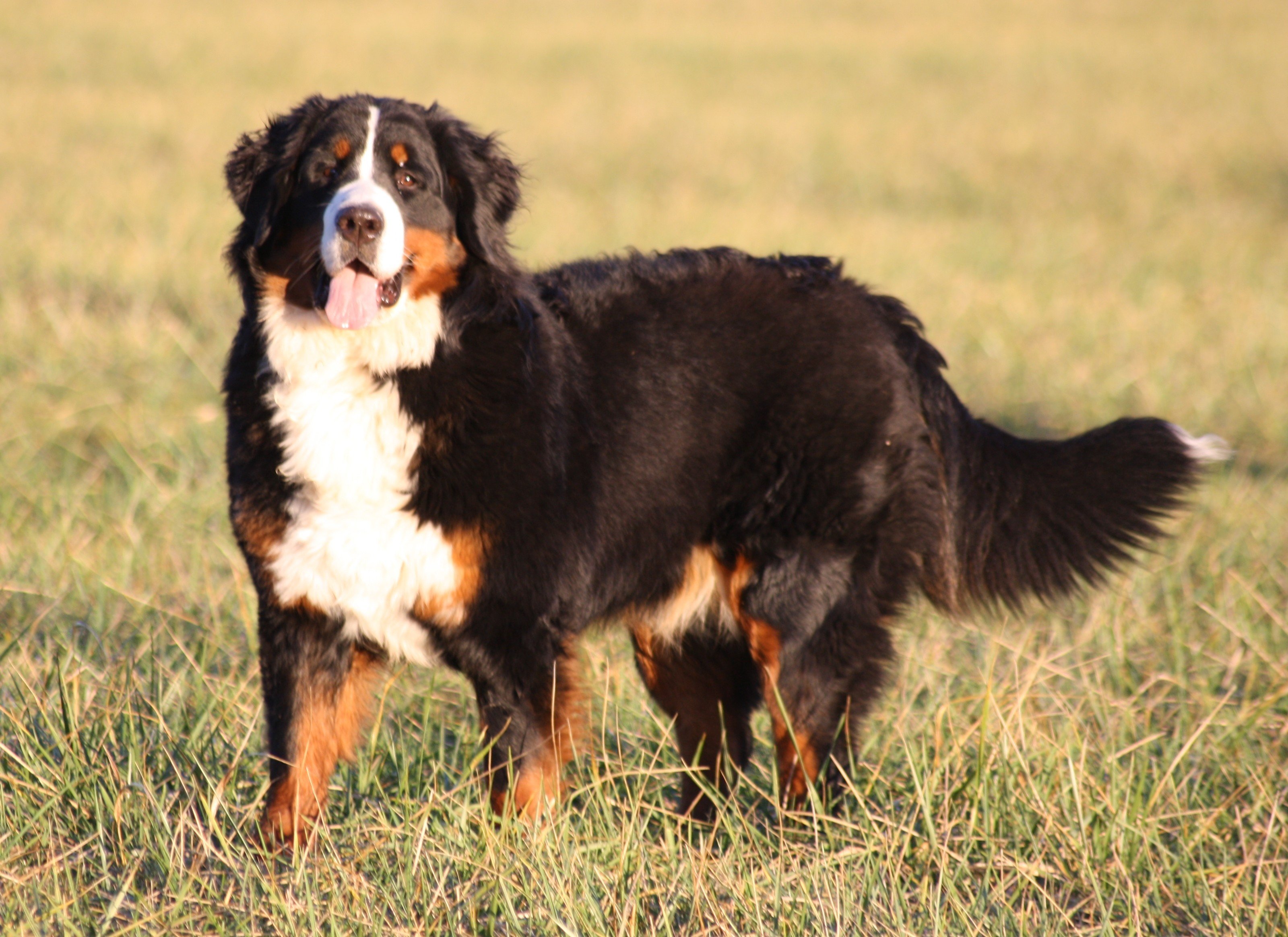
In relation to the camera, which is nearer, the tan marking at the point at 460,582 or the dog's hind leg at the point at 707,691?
the tan marking at the point at 460,582

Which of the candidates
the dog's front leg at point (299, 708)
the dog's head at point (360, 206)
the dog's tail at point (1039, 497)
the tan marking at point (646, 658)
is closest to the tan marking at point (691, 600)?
the tan marking at point (646, 658)

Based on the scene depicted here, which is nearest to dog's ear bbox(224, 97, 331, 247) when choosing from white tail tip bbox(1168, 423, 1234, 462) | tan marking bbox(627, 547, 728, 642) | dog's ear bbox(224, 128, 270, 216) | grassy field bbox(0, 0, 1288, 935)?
dog's ear bbox(224, 128, 270, 216)

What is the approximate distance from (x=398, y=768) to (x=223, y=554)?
193 cm

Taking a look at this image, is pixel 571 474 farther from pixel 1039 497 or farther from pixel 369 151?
pixel 1039 497

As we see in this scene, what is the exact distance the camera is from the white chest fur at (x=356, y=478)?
3045mm

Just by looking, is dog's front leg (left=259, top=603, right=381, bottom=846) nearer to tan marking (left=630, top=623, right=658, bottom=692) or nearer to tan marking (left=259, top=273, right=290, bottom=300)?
tan marking (left=259, top=273, right=290, bottom=300)

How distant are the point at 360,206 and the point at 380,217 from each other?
5cm

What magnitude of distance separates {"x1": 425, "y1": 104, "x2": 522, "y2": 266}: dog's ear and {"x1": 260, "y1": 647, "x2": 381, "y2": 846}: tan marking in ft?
3.38

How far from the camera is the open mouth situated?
311cm

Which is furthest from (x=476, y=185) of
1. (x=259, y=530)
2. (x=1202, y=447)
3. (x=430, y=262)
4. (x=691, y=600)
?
(x=1202, y=447)

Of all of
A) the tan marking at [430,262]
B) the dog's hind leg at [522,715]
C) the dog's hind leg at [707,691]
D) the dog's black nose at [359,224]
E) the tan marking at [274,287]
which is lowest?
the dog's hind leg at [707,691]

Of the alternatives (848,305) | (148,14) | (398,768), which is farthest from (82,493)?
(148,14)

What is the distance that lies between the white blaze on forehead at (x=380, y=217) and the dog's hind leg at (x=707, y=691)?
1308mm

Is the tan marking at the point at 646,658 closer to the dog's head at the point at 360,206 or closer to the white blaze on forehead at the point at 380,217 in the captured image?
the dog's head at the point at 360,206
